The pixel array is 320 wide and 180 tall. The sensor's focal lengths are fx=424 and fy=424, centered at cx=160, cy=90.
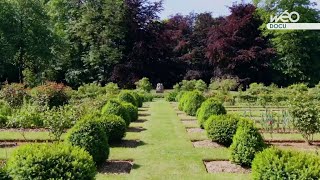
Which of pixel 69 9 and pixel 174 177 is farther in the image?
pixel 69 9

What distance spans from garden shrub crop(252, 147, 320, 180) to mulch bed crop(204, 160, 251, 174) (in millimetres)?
2666

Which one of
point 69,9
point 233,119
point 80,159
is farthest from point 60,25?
point 80,159

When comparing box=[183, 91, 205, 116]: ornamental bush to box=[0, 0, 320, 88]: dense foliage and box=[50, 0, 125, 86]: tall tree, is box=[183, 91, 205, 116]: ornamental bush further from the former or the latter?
box=[50, 0, 125, 86]: tall tree

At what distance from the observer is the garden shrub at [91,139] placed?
9.54 meters

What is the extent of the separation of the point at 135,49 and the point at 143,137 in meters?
30.3

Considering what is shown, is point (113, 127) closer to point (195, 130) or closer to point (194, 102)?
point (195, 130)

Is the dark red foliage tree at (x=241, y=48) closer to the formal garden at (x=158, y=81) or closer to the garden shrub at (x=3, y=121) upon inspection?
the formal garden at (x=158, y=81)

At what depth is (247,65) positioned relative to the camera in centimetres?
4328

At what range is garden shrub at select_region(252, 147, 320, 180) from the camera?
20.1 feet

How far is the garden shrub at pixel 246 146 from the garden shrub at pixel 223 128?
6.46ft

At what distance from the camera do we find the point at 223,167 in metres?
9.88

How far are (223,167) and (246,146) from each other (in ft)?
2.49

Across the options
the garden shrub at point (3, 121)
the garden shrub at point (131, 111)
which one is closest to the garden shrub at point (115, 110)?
the garden shrub at point (131, 111)

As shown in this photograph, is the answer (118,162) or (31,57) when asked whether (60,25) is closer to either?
(31,57)
